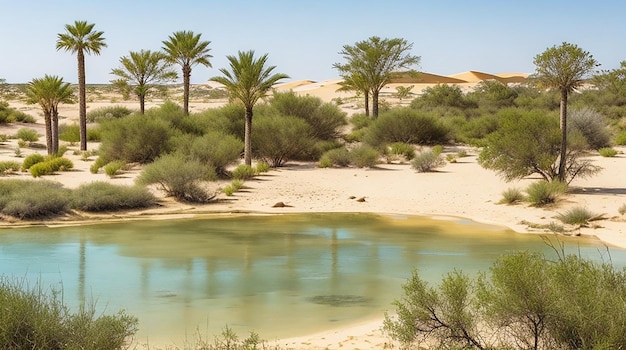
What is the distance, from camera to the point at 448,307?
796 centimetres

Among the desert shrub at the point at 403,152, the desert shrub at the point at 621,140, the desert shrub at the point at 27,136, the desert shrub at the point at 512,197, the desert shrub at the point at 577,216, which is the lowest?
the desert shrub at the point at 577,216

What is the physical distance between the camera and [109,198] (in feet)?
69.4

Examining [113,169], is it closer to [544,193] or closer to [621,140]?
Result: [544,193]

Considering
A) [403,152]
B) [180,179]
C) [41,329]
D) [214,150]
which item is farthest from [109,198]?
[403,152]

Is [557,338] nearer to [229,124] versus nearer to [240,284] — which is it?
[240,284]

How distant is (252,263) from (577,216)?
349 inches

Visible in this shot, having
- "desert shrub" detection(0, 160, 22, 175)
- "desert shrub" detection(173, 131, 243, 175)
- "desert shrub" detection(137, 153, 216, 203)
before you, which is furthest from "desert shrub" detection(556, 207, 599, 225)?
"desert shrub" detection(0, 160, 22, 175)

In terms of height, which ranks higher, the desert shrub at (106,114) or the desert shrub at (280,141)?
the desert shrub at (106,114)

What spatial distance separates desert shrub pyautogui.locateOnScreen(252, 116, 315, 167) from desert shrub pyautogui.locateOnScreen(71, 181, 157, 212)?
10548 millimetres

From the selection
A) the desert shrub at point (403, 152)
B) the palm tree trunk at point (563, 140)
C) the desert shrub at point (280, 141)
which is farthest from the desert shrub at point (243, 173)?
the palm tree trunk at point (563, 140)

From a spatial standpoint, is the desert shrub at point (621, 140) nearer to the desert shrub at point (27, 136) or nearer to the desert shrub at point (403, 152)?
the desert shrub at point (403, 152)

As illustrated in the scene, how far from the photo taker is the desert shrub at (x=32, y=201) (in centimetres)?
1958

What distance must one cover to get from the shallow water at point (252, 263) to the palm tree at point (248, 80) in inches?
408

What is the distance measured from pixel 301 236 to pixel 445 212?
5773 mm
